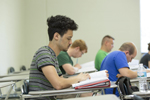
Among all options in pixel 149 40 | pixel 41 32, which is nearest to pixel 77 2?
pixel 41 32

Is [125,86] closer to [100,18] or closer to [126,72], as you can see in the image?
[126,72]

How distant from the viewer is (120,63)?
223cm

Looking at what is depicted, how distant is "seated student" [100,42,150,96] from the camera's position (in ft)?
7.22

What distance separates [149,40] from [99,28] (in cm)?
151

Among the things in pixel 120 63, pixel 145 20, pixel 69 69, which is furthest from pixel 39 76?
pixel 145 20

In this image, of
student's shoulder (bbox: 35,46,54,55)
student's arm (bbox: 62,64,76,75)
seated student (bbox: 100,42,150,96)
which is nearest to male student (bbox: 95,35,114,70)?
student's arm (bbox: 62,64,76,75)

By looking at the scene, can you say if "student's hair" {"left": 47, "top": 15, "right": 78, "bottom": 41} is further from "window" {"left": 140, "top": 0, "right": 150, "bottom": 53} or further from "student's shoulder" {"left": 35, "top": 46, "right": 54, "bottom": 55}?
"window" {"left": 140, "top": 0, "right": 150, "bottom": 53}

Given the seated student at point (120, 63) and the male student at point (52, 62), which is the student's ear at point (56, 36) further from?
the seated student at point (120, 63)

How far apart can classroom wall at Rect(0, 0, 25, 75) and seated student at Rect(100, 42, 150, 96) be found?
2659 mm

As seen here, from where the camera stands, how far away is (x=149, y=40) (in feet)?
20.1

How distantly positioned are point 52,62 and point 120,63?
2.94ft

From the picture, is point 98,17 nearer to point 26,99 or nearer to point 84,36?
point 84,36

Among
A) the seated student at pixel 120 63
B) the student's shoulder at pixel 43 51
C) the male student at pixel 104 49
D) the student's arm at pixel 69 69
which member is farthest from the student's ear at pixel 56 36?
the male student at pixel 104 49

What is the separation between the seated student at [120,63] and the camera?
2.20 meters
